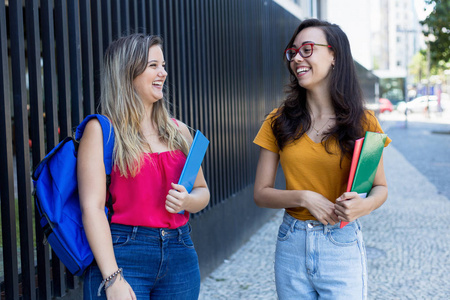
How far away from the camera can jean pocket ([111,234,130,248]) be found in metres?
2.08

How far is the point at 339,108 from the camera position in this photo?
2.33 m

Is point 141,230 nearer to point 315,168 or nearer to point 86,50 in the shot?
point 315,168

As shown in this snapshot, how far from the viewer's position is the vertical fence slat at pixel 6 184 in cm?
282

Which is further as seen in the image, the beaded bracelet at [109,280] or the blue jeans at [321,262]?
the blue jeans at [321,262]

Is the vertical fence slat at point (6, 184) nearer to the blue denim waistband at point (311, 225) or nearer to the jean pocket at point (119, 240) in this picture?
the jean pocket at point (119, 240)

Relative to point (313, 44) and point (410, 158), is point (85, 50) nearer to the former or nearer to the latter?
point (313, 44)

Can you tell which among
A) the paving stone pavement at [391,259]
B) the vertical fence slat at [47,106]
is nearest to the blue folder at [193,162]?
the vertical fence slat at [47,106]

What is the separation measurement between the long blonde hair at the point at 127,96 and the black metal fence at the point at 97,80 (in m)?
0.95

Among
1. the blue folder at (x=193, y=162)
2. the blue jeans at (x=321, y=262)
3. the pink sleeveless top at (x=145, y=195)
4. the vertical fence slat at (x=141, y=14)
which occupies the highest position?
the vertical fence slat at (x=141, y=14)

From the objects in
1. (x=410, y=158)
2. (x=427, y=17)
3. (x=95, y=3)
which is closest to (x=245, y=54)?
(x=95, y=3)

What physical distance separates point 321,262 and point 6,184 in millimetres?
1738

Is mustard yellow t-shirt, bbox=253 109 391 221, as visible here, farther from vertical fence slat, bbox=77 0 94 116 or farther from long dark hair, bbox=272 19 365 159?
vertical fence slat, bbox=77 0 94 116

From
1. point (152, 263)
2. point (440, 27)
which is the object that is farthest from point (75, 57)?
point (440, 27)

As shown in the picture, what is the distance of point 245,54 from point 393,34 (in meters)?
99.9
